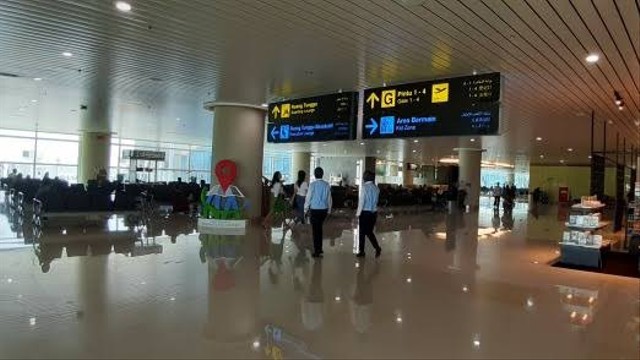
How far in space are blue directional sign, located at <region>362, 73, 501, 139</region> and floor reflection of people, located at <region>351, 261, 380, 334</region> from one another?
8.66 feet

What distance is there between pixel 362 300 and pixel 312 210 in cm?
300

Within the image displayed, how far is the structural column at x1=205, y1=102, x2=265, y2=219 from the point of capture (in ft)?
→ 44.3

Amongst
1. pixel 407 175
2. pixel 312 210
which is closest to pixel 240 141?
pixel 312 210

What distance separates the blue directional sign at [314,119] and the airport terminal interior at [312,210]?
0.05m

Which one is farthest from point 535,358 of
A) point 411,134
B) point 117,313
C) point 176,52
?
point 176,52

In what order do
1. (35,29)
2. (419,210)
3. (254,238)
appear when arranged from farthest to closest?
(419,210), (254,238), (35,29)

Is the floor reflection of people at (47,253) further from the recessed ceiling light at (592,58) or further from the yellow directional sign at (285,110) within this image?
the recessed ceiling light at (592,58)

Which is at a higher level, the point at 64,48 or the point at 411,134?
the point at 64,48

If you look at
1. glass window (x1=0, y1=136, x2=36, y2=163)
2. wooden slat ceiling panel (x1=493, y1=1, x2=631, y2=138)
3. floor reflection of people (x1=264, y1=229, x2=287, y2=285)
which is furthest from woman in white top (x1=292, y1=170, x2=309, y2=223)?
glass window (x1=0, y1=136, x2=36, y2=163)

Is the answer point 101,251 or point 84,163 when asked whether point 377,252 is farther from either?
point 84,163

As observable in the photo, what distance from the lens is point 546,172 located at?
44188 mm

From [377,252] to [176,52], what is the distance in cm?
493

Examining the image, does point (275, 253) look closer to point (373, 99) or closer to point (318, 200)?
point (318, 200)

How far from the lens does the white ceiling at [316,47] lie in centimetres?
612
